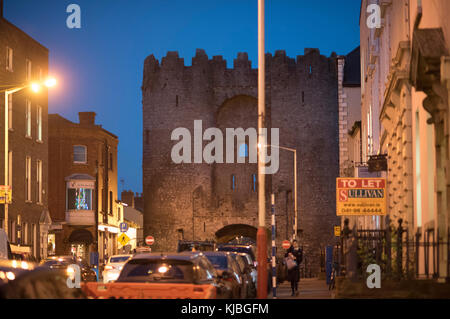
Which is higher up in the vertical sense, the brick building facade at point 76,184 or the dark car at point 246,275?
the brick building facade at point 76,184

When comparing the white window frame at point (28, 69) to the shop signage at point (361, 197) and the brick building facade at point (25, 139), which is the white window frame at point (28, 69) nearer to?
the brick building facade at point (25, 139)

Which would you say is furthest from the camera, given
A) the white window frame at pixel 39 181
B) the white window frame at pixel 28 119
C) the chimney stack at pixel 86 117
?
the chimney stack at pixel 86 117

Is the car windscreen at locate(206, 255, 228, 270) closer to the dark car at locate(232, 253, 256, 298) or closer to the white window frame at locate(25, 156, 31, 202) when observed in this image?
the dark car at locate(232, 253, 256, 298)

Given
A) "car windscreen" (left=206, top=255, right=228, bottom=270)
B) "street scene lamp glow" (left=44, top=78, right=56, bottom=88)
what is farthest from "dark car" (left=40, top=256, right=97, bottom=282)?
"car windscreen" (left=206, top=255, right=228, bottom=270)

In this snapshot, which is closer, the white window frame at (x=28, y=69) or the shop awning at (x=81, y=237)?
the white window frame at (x=28, y=69)

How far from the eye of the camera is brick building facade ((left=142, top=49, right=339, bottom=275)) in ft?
248

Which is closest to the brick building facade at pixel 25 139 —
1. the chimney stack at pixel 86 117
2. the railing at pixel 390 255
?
the chimney stack at pixel 86 117

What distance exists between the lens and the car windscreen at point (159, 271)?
15023 mm

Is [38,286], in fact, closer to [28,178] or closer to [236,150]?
[28,178]

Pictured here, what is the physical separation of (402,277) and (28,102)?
1502 inches

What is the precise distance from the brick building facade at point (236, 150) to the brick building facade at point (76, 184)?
19.1ft

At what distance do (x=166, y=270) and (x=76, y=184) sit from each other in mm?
54814

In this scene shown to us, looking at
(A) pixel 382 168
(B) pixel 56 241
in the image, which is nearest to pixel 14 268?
(A) pixel 382 168

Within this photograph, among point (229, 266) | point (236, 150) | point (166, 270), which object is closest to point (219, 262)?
point (229, 266)
